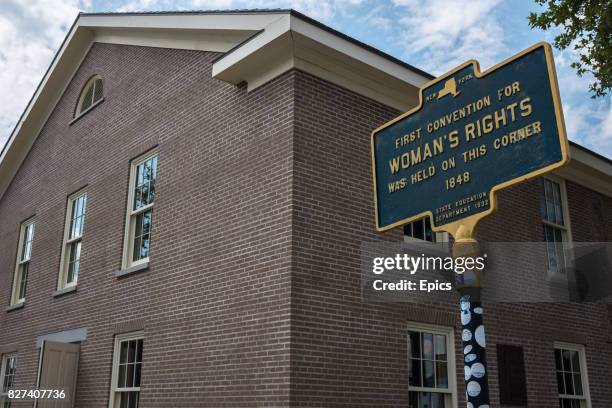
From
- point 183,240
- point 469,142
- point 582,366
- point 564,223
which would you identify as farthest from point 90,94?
point 469,142

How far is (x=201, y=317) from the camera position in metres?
9.30

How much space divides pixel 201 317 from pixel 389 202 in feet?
16.0

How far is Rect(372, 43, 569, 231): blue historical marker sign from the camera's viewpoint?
432 centimetres

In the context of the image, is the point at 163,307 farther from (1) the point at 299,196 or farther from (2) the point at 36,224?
(2) the point at 36,224

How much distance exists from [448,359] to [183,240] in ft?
14.8

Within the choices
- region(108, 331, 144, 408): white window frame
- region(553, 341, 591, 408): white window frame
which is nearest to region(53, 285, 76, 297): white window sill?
region(108, 331, 144, 408): white window frame

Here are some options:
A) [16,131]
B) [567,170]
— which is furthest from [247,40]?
[16,131]

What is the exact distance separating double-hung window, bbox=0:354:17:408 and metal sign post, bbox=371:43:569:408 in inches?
480

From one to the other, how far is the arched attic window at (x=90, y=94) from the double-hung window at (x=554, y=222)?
10.1 metres

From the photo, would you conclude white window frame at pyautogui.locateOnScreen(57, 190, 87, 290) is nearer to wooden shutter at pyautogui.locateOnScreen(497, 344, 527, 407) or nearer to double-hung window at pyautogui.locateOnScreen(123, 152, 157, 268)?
double-hung window at pyautogui.locateOnScreen(123, 152, 157, 268)

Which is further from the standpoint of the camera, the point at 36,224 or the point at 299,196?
the point at 36,224

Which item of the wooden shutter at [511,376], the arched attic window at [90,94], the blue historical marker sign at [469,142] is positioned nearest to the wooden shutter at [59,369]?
the arched attic window at [90,94]

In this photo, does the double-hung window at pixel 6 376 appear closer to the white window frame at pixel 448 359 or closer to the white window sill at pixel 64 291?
the white window sill at pixel 64 291

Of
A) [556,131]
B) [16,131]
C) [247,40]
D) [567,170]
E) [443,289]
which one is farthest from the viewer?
[16,131]
